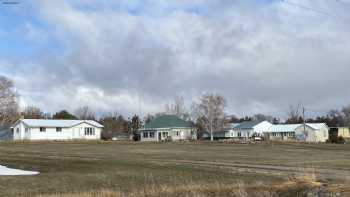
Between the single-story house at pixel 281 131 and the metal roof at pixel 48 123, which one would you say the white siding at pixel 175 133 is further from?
the single-story house at pixel 281 131

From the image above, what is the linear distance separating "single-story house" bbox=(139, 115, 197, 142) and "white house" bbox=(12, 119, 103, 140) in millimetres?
13397

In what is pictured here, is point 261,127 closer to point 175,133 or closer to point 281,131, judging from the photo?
Answer: point 281,131

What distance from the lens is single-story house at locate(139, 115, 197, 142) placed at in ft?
357

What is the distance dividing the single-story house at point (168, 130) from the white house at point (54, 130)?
13.4 m

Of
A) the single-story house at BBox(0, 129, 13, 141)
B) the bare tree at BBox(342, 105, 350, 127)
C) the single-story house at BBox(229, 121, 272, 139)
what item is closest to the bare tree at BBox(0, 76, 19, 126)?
the single-story house at BBox(0, 129, 13, 141)

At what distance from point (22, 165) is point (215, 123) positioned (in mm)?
86112

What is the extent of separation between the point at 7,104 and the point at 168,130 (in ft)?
112

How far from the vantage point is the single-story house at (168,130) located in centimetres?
10888

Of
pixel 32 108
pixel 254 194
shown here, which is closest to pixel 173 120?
pixel 32 108

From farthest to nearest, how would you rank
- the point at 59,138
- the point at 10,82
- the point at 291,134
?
the point at 291,134 < the point at 10,82 < the point at 59,138

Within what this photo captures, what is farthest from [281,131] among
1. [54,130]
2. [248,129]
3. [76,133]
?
[54,130]

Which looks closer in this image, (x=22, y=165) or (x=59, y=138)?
(x=22, y=165)

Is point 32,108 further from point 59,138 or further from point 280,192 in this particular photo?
point 280,192

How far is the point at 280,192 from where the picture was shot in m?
11.2
